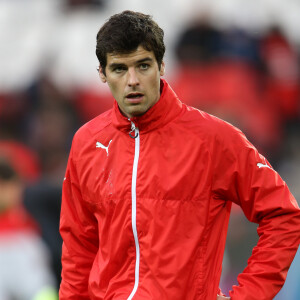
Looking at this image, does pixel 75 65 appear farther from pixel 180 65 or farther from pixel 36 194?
pixel 36 194

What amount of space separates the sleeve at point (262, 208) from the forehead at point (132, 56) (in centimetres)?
44

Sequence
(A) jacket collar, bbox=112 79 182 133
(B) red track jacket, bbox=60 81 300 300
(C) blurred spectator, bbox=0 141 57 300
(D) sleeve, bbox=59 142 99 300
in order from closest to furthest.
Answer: (B) red track jacket, bbox=60 81 300 300, (A) jacket collar, bbox=112 79 182 133, (D) sleeve, bbox=59 142 99 300, (C) blurred spectator, bbox=0 141 57 300

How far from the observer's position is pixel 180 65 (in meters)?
8.47

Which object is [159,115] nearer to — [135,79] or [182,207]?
[135,79]

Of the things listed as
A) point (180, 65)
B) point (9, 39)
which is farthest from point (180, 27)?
point (9, 39)

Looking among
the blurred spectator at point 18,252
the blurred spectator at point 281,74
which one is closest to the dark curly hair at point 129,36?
the blurred spectator at point 18,252

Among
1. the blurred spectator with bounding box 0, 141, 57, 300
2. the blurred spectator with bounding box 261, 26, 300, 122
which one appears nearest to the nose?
the blurred spectator with bounding box 0, 141, 57, 300

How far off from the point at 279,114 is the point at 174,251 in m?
5.37

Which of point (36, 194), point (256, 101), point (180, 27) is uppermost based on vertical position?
point (180, 27)

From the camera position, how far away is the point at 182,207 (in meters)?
3.20

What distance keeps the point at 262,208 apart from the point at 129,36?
862 millimetres

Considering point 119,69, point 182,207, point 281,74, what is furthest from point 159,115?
point 281,74

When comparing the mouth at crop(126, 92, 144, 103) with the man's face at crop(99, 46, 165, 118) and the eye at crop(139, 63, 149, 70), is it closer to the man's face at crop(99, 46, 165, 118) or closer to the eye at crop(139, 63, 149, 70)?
the man's face at crop(99, 46, 165, 118)

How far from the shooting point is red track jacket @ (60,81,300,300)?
10.4 feet
